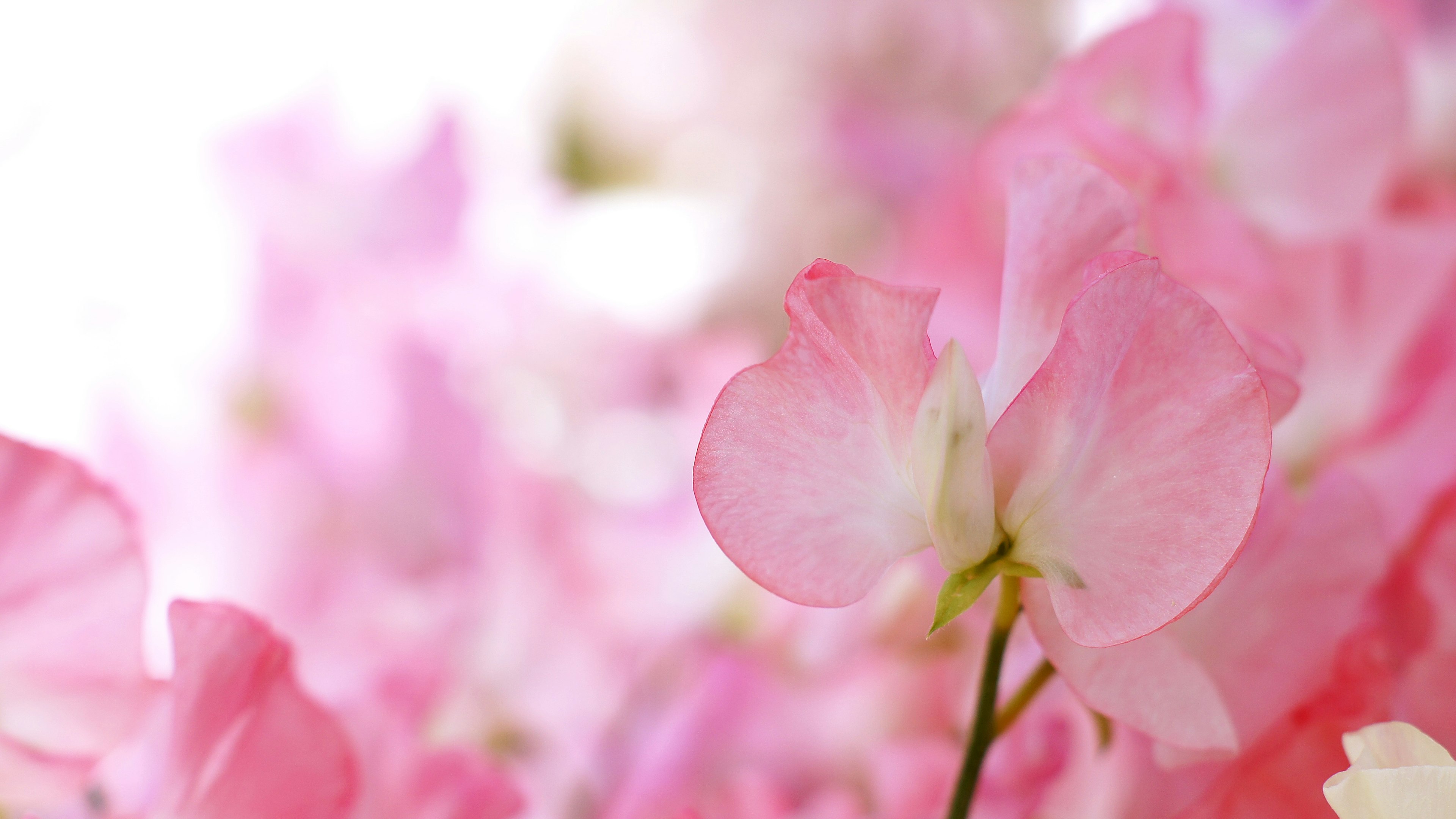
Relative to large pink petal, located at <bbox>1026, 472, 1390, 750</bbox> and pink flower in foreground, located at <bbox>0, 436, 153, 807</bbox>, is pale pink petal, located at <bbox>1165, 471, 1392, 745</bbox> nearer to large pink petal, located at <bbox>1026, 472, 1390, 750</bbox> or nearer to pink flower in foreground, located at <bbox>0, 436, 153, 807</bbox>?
large pink petal, located at <bbox>1026, 472, 1390, 750</bbox>

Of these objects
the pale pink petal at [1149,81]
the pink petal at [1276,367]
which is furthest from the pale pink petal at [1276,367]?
the pale pink petal at [1149,81]

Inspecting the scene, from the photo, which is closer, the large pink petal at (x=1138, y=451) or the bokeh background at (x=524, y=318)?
the large pink petal at (x=1138, y=451)

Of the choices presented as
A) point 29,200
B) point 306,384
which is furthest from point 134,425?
point 29,200

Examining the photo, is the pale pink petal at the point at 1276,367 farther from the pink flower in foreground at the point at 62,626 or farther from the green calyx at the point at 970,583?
the pink flower in foreground at the point at 62,626

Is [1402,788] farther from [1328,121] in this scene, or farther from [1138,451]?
[1328,121]

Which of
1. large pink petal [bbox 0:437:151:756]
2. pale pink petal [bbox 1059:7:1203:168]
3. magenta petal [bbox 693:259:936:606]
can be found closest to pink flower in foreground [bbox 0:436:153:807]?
large pink petal [bbox 0:437:151:756]

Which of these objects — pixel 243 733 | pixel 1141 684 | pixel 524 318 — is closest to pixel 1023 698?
pixel 1141 684

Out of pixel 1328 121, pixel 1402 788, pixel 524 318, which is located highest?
pixel 524 318

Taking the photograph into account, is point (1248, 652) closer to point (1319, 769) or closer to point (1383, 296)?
point (1319, 769)
